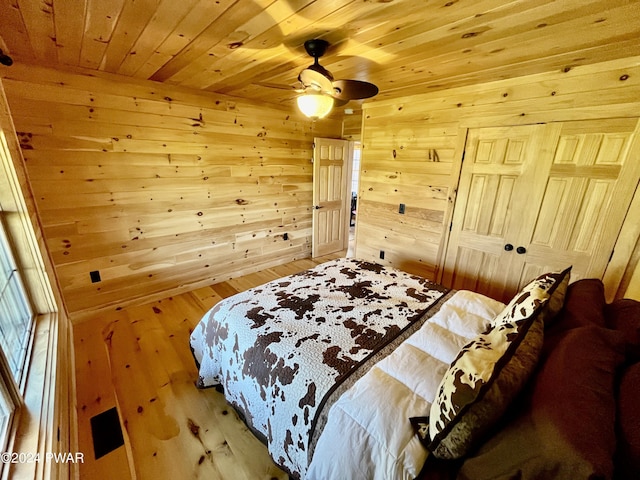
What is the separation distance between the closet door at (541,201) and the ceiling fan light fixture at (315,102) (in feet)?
4.94

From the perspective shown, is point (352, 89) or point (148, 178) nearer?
point (352, 89)

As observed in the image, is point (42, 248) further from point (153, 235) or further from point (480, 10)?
point (480, 10)

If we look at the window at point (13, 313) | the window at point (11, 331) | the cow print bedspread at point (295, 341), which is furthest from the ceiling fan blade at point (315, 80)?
the window at point (13, 313)

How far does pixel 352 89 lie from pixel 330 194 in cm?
247

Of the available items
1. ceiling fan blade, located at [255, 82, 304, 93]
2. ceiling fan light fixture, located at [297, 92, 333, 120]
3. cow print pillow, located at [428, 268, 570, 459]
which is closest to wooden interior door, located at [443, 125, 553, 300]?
ceiling fan light fixture, located at [297, 92, 333, 120]

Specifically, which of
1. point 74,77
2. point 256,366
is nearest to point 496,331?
point 256,366

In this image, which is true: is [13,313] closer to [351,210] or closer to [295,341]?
[295,341]

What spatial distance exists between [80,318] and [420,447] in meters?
3.14

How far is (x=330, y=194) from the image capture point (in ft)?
14.0

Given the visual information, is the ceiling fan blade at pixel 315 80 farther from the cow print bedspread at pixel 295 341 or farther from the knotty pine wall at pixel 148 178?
the knotty pine wall at pixel 148 178

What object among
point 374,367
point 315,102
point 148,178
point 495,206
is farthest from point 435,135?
point 148,178

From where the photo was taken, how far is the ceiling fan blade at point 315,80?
64.1 inches

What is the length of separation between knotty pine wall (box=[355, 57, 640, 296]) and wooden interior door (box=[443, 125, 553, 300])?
3.9 inches

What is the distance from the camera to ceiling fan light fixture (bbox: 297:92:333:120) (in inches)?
71.8
